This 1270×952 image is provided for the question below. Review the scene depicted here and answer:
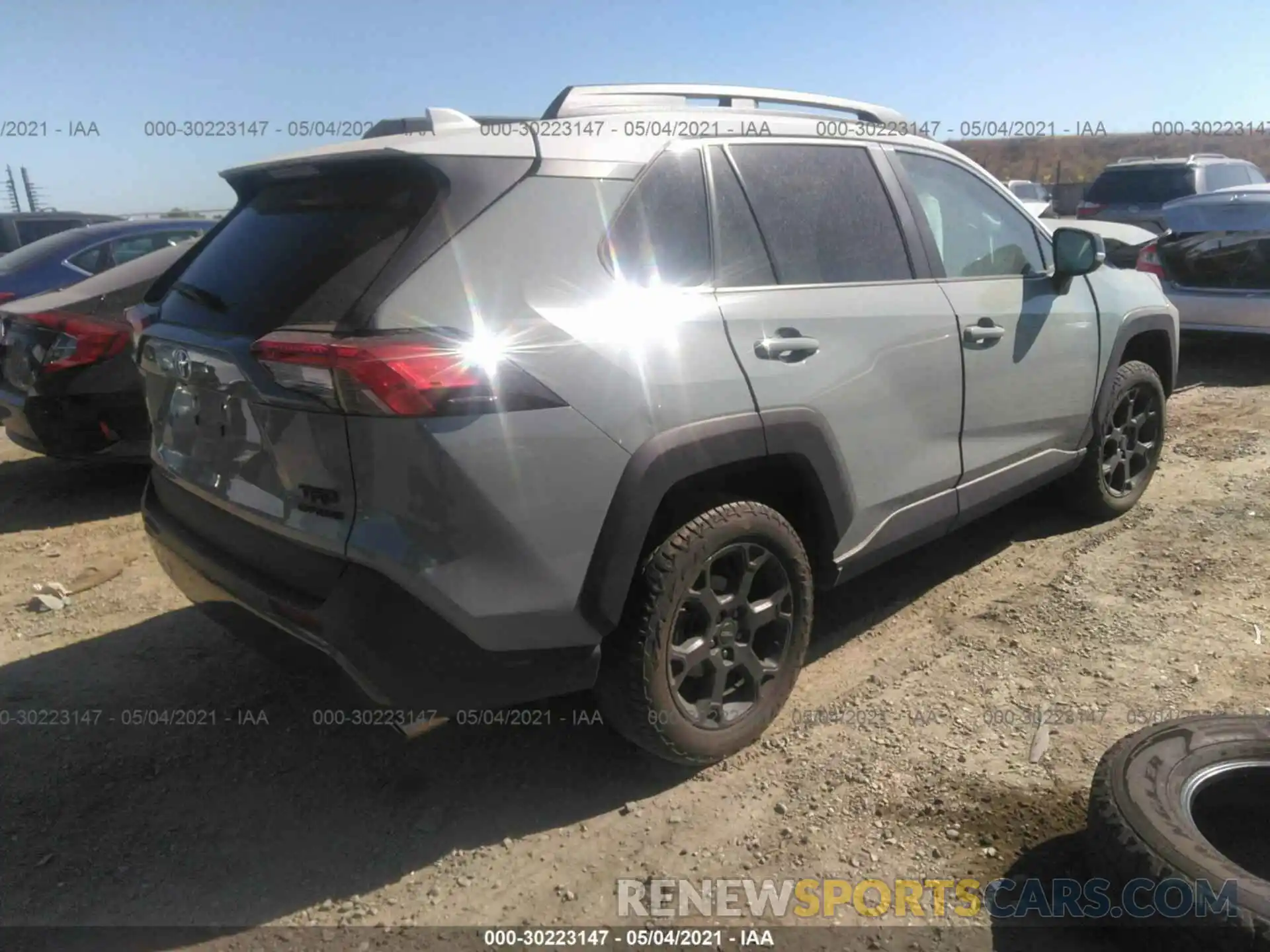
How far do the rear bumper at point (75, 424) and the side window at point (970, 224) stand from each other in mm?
4079

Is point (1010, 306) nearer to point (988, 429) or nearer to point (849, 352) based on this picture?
point (988, 429)

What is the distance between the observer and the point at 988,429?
3.67 meters

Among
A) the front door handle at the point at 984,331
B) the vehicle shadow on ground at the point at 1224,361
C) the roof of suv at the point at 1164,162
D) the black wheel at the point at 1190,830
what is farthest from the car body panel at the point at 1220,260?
A: the black wheel at the point at 1190,830

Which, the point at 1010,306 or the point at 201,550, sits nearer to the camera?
the point at 201,550

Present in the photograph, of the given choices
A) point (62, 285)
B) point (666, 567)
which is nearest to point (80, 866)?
point (666, 567)

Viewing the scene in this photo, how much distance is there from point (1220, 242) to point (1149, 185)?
18.7ft

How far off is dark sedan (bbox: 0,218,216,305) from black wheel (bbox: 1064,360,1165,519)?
5953mm

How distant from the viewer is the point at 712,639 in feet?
9.16

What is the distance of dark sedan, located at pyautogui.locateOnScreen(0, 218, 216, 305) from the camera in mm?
6770

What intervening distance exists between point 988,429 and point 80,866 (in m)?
3.30

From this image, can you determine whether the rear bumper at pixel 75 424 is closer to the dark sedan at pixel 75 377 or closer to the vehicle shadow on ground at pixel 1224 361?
the dark sedan at pixel 75 377

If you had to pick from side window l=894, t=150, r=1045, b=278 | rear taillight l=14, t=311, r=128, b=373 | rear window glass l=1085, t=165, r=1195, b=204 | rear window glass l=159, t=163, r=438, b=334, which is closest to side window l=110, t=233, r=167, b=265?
rear taillight l=14, t=311, r=128, b=373

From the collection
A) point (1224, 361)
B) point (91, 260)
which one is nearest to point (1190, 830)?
point (1224, 361)

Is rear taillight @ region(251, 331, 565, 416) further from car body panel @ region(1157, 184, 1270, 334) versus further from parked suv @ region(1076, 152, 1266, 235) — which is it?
parked suv @ region(1076, 152, 1266, 235)
